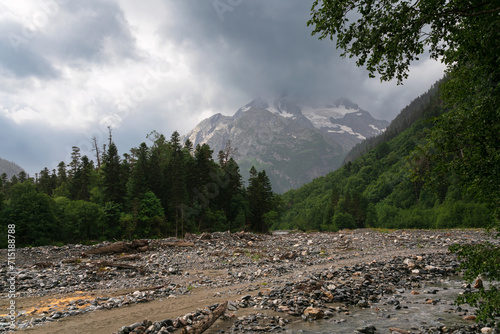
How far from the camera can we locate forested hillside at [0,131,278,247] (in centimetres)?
3956

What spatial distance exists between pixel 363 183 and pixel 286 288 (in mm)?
142730

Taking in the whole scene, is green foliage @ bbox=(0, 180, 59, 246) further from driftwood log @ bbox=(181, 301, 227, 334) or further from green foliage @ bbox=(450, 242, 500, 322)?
green foliage @ bbox=(450, 242, 500, 322)

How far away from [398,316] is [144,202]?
46646mm

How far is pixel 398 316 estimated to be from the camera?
900 centimetres

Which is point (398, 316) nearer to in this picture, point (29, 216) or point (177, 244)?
point (177, 244)

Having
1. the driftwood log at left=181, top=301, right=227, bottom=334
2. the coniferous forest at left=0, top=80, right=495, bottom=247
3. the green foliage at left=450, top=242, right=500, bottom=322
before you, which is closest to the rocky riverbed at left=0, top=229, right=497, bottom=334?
the driftwood log at left=181, top=301, right=227, bottom=334

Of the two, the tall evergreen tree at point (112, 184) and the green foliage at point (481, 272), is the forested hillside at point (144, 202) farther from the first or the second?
the green foliage at point (481, 272)

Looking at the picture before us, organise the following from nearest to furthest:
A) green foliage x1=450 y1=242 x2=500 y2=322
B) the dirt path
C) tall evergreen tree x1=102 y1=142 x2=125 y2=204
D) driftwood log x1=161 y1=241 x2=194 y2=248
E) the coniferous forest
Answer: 1. green foliage x1=450 y1=242 x2=500 y2=322
2. the dirt path
3. driftwood log x1=161 y1=241 x2=194 y2=248
4. the coniferous forest
5. tall evergreen tree x1=102 y1=142 x2=125 y2=204

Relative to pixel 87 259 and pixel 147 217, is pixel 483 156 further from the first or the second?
pixel 147 217

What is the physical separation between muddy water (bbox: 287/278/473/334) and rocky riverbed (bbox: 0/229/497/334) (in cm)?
8

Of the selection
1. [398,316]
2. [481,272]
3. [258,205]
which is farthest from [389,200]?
[481,272]

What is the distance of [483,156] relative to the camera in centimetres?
710

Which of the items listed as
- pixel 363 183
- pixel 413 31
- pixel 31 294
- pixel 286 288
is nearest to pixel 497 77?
pixel 413 31

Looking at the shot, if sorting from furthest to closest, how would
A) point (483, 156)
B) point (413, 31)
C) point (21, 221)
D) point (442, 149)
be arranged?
point (21, 221), point (442, 149), point (483, 156), point (413, 31)
